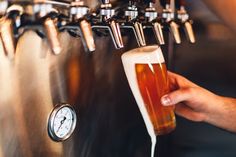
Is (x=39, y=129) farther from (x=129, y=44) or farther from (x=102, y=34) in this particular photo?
(x=129, y=44)

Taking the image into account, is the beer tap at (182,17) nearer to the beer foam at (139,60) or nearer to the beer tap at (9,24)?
the beer foam at (139,60)

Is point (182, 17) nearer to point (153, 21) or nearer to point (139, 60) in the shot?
point (153, 21)

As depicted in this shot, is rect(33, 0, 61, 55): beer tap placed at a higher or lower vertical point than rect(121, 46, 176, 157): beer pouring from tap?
higher

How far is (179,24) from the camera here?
1392mm

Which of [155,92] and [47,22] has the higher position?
[47,22]

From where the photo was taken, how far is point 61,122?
3.32 feet

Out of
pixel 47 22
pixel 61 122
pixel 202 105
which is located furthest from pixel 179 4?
pixel 47 22

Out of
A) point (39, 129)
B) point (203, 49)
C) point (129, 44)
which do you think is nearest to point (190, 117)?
point (129, 44)

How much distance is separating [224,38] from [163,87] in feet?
2.19

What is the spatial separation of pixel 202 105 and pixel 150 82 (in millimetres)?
343

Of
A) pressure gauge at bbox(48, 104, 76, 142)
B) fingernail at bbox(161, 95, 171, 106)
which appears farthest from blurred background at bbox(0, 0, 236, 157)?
fingernail at bbox(161, 95, 171, 106)

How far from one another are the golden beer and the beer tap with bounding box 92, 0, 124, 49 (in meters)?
0.08

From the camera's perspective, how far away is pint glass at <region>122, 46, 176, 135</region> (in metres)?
0.96

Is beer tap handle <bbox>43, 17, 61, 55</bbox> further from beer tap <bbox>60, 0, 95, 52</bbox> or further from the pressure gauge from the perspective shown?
the pressure gauge
